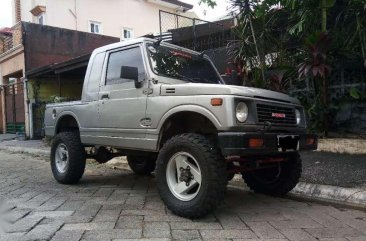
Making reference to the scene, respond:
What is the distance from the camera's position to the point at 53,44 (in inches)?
667

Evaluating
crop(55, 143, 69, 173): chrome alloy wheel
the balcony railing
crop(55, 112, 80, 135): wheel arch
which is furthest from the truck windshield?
the balcony railing

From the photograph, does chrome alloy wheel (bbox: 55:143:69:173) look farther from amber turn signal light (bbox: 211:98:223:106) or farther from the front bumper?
the front bumper

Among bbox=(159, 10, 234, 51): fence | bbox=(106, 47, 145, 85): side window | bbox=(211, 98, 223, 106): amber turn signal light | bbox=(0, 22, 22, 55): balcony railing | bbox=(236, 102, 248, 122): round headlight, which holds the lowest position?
bbox=(236, 102, 248, 122): round headlight

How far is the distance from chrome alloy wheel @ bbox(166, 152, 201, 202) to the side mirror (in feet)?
3.76

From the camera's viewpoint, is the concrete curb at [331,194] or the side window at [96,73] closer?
the concrete curb at [331,194]

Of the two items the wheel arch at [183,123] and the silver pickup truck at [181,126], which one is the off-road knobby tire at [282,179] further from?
the wheel arch at [183,123]

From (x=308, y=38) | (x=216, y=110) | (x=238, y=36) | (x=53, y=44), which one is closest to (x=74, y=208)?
(x=216, y=110)

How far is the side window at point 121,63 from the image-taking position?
520cm

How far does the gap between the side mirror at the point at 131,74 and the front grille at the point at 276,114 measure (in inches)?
62.1

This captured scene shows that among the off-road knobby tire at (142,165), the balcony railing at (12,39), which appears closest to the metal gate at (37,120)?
the balcony railing at (12,39)

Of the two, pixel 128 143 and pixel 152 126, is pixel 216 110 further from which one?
pixel 128 143

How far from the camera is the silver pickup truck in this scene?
4.08m

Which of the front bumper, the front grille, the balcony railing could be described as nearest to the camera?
the front bumper

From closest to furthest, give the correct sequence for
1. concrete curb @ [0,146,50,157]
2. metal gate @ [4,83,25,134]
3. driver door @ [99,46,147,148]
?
driver door @ [99,46,147,148]
concrete curb @ [0,146,50,157]
metal gate @ [4,83,25,134]
